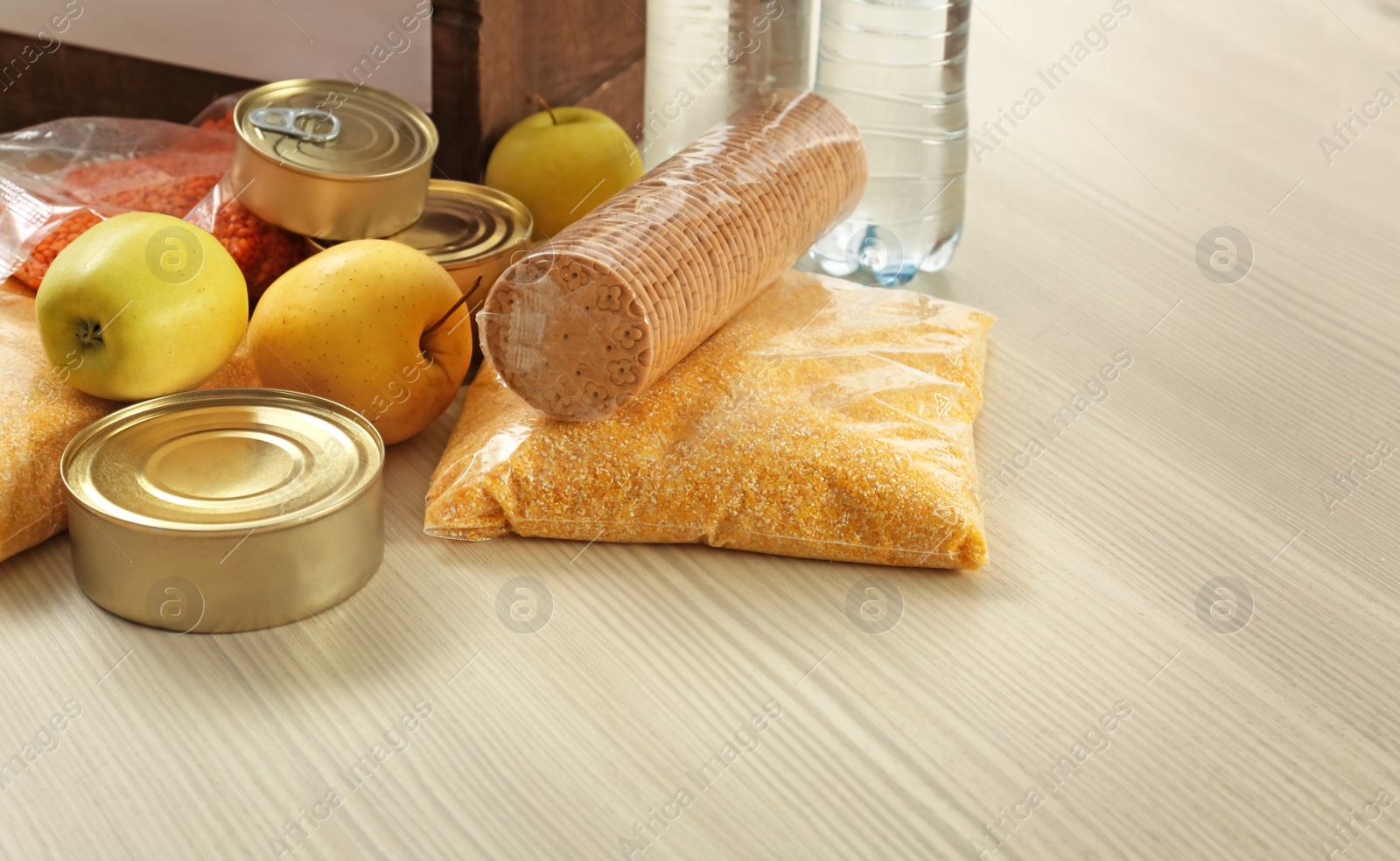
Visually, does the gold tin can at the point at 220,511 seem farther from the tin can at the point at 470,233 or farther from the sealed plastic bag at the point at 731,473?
the tin can at the point at 470,233

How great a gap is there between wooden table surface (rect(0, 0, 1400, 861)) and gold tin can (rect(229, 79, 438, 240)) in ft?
0.52

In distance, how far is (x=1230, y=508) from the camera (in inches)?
34.1

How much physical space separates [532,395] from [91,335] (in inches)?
10.7

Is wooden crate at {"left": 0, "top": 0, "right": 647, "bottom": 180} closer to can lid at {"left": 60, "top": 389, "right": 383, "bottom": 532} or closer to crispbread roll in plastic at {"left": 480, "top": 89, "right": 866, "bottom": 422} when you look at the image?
crispbread roll in plastic at {"left": 480, "top": 89, "right": 866, "bottom": 422}

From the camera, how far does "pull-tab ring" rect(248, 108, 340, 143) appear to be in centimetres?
91

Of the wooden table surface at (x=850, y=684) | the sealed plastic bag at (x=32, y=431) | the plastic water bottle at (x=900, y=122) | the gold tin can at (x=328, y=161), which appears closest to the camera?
the wooden table surface at (x=850, y=684)

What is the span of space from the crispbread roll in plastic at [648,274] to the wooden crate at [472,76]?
10.2 inches

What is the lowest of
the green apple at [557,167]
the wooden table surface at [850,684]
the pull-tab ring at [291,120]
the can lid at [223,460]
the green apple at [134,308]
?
the wooden table surface at [850,684]

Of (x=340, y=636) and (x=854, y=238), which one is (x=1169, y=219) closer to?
(x=854, y=238)

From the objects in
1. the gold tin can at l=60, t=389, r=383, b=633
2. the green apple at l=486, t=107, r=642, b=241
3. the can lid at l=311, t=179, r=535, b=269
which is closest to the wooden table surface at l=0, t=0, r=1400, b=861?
the gold tin can at l=60, t=389, r=383, b=633

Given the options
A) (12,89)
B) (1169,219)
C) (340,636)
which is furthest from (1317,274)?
(12,89)

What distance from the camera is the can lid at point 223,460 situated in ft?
2.24

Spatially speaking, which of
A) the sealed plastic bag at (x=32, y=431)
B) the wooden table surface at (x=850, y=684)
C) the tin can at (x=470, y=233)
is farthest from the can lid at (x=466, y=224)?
the sealed plastic bag at (x=32, y=431)

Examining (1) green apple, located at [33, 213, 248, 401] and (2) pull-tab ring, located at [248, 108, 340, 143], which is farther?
(2) pull-tab ring, located at [248, 108, 340, 143]
